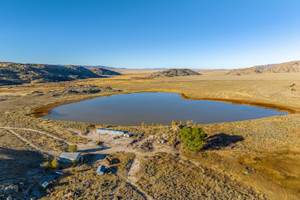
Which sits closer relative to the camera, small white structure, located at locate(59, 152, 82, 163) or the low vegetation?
the low vegetation

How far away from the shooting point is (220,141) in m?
31.3

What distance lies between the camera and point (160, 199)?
17594mm

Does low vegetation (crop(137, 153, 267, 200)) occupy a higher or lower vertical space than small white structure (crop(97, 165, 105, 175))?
lower

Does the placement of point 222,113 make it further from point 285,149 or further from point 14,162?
point 14,162

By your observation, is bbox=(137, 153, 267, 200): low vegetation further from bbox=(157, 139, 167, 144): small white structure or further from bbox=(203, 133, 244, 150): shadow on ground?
bbox=(203, 133, 244, 150): shadow on ground

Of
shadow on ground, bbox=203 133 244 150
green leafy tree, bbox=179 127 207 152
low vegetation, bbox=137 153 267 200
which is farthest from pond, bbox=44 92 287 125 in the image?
low vegetation, bbox=137 153 267 200

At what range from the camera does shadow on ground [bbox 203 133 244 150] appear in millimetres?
29594

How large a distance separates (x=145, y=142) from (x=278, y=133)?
2993cm

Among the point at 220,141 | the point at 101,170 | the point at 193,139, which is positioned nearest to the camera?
the point at 101,170

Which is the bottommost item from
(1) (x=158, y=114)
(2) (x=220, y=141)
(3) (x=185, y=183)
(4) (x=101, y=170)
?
(3) (x=185, y=183)

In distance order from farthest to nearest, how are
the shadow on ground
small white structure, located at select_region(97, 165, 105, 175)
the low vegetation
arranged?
the shadow on ground
small white structure, located at select_region(97, 165, 105, 175)
the low vegetation

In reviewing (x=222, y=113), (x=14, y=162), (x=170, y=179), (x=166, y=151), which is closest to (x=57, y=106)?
(x=14, y=162)

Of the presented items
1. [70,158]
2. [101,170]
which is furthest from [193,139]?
[70,158]

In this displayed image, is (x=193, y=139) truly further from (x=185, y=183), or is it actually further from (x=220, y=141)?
(x=185, y=183)
